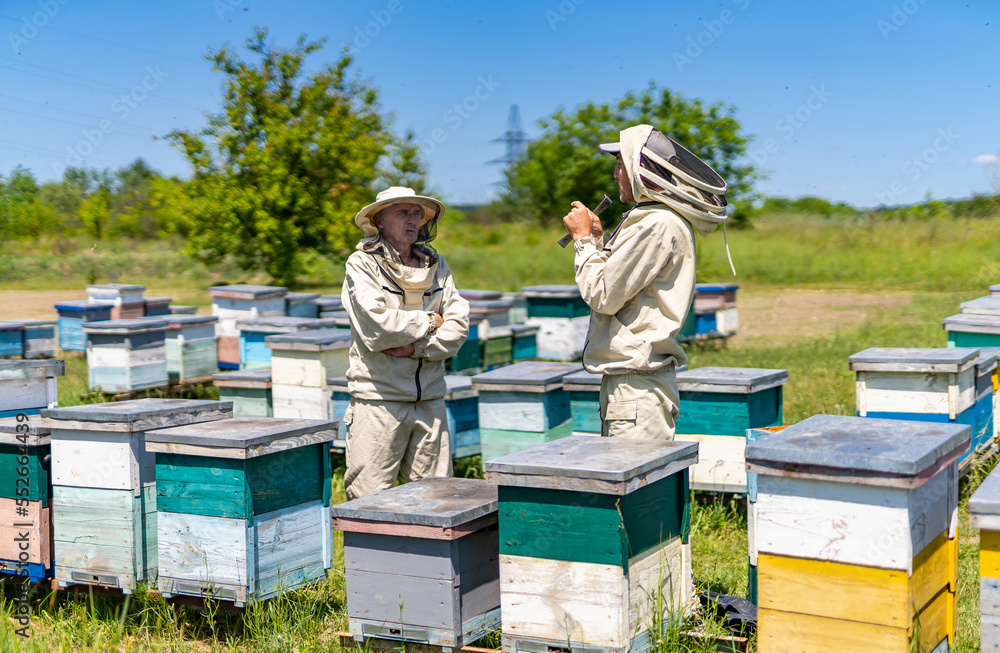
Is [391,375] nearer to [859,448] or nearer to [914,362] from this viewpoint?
[859,448]

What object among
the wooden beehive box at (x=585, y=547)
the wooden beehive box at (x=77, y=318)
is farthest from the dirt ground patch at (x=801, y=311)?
the wooden beehive box at (x=585, y=547)

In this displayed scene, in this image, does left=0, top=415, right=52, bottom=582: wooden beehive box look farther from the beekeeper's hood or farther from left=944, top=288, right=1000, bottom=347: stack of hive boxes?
left=944, top=288, right=1000, bottom=347: stack of hive boxes

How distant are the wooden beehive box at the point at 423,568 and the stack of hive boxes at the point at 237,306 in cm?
707

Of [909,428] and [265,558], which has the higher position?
[909,428]

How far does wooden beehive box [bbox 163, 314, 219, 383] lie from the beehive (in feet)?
21.4

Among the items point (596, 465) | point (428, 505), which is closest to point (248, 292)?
point (428, 505)

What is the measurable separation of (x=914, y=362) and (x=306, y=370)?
393 cm

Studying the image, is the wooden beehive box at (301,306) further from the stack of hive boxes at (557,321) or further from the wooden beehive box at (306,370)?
the wooden beehive box at (306,370)

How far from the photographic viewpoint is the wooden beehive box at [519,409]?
550 centimetres

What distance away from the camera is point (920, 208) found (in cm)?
2930

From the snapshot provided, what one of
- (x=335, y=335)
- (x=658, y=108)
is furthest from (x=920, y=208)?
(x=335, y=335)

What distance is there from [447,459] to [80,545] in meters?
Result: 1.61

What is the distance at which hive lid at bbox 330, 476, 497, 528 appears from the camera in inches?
114

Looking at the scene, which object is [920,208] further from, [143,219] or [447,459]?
[143,219]
